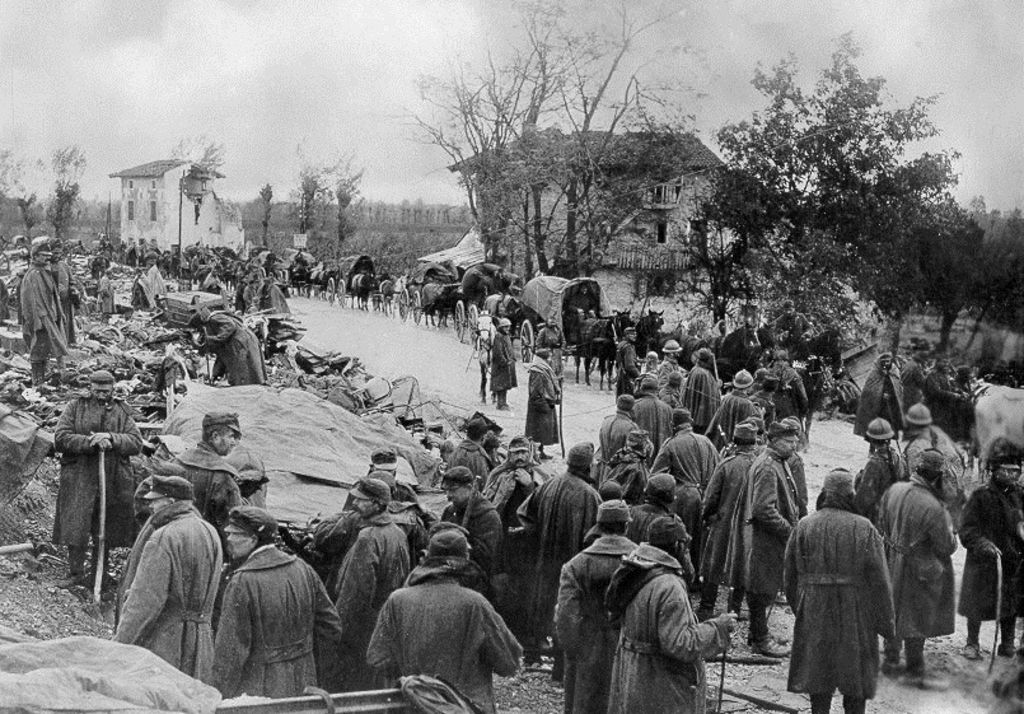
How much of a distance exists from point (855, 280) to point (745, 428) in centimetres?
147

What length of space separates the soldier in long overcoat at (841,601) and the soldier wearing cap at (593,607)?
1.21m

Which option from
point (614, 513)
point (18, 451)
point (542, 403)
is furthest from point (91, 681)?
point (542, 403)

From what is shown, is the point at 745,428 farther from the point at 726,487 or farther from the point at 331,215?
the point at 331,215

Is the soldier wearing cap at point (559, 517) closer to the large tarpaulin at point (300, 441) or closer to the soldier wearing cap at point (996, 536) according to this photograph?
the large tarpaulin at point (300, 441)

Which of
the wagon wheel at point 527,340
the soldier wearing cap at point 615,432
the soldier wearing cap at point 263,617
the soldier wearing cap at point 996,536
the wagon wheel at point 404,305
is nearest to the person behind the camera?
the soldier wearing cap at point 263,617

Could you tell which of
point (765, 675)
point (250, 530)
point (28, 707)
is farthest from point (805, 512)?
point (28, 707)

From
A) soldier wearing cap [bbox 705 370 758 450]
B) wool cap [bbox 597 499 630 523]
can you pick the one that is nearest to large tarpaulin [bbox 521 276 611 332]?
soldier wearing cap [bbox 705 370 758 450]

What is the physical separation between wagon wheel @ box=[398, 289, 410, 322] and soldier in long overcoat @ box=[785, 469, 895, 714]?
2150 centimetres

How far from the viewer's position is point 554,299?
69.0ft

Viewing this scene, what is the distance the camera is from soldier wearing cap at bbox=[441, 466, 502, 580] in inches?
245

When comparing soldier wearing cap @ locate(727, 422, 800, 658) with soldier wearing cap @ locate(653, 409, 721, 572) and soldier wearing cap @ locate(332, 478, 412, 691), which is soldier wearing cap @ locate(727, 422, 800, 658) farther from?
soldier wearing cap @ locate(332, 478, 412, 691)

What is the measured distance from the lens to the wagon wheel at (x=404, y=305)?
1057 inches

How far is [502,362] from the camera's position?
15508 mm

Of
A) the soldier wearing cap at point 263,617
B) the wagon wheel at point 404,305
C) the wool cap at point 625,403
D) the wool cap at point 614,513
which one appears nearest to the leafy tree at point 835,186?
the wool cap at point 625,403
